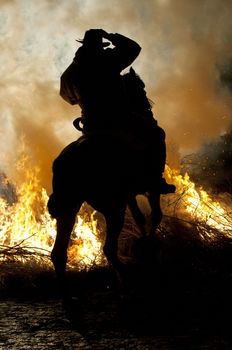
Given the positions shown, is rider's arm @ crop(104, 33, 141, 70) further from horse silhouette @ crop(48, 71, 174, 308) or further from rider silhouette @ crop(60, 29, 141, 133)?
horse silhouette @ crop(48, 71, 174, 308)

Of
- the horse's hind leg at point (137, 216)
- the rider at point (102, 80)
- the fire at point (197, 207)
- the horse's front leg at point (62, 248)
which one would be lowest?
the horse's front leg at point (62, 248)

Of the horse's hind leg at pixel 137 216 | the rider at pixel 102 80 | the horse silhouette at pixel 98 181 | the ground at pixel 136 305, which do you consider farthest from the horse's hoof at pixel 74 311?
the rider at pixel 102 80

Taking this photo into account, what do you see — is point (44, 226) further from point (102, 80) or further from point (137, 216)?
point (102, 80)

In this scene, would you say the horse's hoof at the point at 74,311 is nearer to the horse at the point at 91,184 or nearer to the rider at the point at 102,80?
the horse at the point at 91,184

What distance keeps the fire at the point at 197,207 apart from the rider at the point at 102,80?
3.22 metres

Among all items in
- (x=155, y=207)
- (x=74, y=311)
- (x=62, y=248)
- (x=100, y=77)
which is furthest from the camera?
(x=155, y=207)

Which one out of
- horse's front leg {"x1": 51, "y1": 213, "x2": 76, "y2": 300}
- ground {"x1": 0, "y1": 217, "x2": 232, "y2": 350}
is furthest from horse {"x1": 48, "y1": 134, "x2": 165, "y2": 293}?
ground {"x1": 0, "y1": 217, "x2": 232, "y2": 350}

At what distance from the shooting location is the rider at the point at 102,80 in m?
3.93

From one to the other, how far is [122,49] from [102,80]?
46 cm

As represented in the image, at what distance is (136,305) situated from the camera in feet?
10.5

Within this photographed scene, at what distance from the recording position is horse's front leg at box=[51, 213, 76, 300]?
339 cm

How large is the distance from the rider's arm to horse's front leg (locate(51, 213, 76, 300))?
2.02 metres

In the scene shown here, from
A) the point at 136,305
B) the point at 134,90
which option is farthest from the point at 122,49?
the point at 136,305

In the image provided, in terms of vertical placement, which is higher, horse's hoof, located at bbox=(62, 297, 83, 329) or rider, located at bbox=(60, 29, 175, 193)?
rider, located at bbox=(60, 29, 175, 193)
